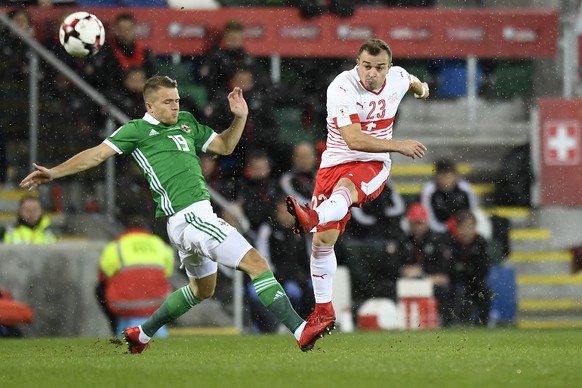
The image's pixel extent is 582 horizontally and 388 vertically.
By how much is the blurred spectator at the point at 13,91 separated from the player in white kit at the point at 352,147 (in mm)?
5163

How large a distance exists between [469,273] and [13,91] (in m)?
5.21

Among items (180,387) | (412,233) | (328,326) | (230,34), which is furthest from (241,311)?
(180,387)

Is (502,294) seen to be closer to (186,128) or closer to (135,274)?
(135,274)

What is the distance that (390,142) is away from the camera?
392 inches

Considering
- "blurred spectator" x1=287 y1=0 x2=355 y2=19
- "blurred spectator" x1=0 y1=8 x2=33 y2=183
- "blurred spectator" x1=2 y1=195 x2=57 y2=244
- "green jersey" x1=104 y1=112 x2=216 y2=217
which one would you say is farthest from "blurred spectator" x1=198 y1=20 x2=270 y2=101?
"green jersey" x1=104 y1=112 x2=216 y2=217

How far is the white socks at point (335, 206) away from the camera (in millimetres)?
10000

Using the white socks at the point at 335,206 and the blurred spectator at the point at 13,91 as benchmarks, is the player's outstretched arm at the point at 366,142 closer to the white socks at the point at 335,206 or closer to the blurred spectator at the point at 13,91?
the white socks at the point at 335,206

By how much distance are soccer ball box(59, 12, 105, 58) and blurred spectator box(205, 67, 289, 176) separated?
9.94 ft

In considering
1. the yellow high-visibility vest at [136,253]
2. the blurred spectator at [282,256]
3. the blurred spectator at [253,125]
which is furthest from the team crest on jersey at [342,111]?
the blurred spectator at [253,125]

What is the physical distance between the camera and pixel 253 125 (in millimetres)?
15422

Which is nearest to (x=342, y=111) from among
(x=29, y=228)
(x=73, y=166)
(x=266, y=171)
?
(x=73, y=166)

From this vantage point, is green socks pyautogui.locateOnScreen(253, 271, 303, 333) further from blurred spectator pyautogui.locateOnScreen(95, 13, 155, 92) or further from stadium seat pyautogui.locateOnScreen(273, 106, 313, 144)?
stadium seat pyautogui.locateOnScreen(273, 106, 313, 144)

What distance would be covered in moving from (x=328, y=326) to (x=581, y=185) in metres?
8.63

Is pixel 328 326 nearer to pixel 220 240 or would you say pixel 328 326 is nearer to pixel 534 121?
pixel 220 240
